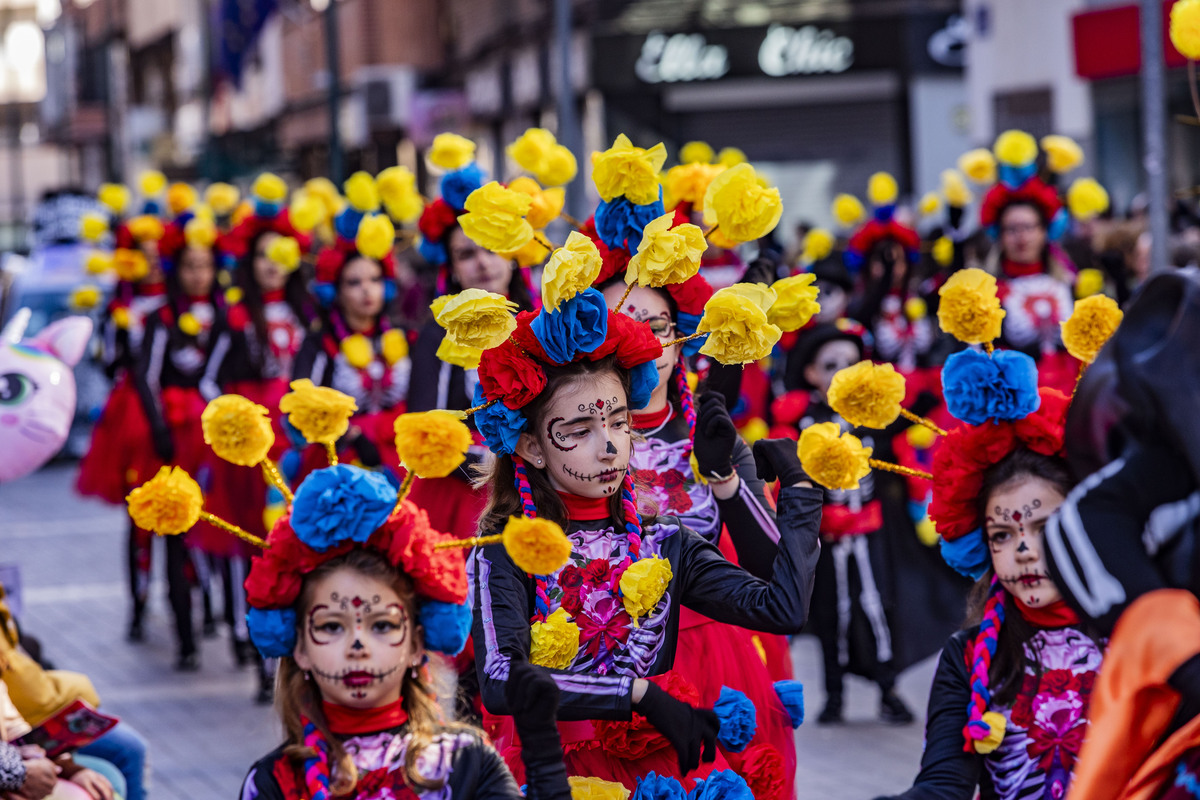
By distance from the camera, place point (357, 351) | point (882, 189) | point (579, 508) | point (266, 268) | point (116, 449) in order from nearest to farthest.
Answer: point (579, 508), point (357, 351), point (882, 189), point (266, 268), point (116, 449)

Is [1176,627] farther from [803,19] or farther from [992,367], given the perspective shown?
[803,19]

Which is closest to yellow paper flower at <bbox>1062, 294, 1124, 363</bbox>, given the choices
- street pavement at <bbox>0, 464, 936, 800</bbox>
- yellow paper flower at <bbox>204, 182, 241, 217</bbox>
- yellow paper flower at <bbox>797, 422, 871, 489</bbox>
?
yellow paper flower at <bbox>797, 422, 871, 489</bbox>

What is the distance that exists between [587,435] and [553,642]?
44cm

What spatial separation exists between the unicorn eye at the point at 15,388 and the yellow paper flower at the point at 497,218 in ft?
6.33

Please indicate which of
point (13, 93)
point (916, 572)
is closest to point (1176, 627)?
point (916, 572)

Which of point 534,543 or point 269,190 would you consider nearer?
point 534,543

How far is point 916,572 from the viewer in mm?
8461

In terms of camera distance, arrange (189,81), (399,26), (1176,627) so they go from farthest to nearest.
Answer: (189,81), (399,26), (1176,627)

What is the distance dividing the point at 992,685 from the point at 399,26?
28038 mm

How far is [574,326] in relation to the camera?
370cm

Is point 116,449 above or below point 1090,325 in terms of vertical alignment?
below

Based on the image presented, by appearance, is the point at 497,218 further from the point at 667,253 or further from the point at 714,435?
the point at 714,435

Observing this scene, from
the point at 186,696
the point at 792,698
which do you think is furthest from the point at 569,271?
the point at 186,696

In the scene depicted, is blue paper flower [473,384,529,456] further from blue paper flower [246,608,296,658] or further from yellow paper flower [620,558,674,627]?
blue paper flower [246,608,296,658]
